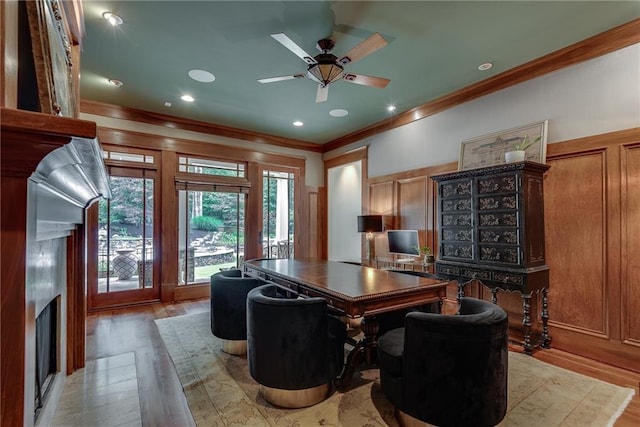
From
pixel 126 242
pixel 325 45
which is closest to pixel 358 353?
pixel 325 45

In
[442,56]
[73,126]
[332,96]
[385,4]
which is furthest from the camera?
[332,96]

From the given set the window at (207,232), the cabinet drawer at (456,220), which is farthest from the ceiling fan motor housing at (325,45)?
the window at (207,232)

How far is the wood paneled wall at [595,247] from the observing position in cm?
274

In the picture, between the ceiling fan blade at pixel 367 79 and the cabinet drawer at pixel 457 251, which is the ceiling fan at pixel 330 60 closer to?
the ceiling fan blade at pixel 367 79

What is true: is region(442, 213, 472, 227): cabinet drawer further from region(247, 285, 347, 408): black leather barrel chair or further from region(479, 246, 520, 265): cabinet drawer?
region(247, 285, 347, 408): black leather barrel chair

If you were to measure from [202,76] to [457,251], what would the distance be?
12.3 feet

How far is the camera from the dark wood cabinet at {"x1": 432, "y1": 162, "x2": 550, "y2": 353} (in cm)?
308

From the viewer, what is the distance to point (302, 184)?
6.59m

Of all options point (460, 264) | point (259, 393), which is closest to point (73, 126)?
point (259, 393)

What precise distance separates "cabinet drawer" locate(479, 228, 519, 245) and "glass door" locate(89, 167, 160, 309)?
484cm

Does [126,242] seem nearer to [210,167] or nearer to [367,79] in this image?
[210,167]

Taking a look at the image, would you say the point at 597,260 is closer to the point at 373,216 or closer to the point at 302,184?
the point at 373,216

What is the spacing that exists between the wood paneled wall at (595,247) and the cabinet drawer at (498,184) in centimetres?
49

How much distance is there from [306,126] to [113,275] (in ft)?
13.1
